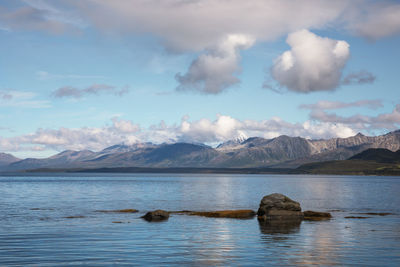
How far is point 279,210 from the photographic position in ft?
209

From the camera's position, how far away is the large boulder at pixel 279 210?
205 ft

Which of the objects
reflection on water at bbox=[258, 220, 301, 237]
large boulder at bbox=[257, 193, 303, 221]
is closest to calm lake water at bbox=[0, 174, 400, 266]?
reflection on water at bbox=[258, 220, 301, 237]

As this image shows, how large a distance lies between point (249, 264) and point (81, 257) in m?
12.9

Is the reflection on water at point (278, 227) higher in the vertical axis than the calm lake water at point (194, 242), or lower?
lower

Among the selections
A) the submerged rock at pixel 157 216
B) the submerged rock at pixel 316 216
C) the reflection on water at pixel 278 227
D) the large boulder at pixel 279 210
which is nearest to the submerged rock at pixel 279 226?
the reflection on water at pixel 278 227

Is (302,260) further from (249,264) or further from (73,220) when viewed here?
(73,220)

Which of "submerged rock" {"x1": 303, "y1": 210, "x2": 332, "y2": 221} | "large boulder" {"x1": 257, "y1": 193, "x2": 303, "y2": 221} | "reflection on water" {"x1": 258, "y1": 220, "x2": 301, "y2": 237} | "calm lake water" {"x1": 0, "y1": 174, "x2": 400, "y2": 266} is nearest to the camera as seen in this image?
"calm lake water" {"x1": 0, "y1": 174, "x2": 400, "y2": 266}

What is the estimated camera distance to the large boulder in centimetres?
6238

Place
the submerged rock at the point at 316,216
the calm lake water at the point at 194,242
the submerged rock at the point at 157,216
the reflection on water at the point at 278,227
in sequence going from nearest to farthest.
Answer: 1. the calm lake water at the point at 194,242
2. the reflection on water at the point at 278,227
3. the submerged rock at the point at 157,216
4. the submerged rock at the point at 316,216

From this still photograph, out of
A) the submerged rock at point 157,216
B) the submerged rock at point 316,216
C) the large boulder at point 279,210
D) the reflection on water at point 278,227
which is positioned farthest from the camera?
the submerged rock at point 316,216

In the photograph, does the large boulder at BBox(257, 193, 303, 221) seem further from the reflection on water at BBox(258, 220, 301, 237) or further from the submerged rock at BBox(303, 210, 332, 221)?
the reflection on water at BBox(258, 220, 301, 237)

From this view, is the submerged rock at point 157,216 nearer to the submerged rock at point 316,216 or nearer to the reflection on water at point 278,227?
the reflection on water at point 278,227

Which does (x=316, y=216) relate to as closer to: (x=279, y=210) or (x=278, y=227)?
(x=279, y=210)

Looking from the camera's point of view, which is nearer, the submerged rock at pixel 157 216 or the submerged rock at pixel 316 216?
the submerged rock at pixel 157 216
